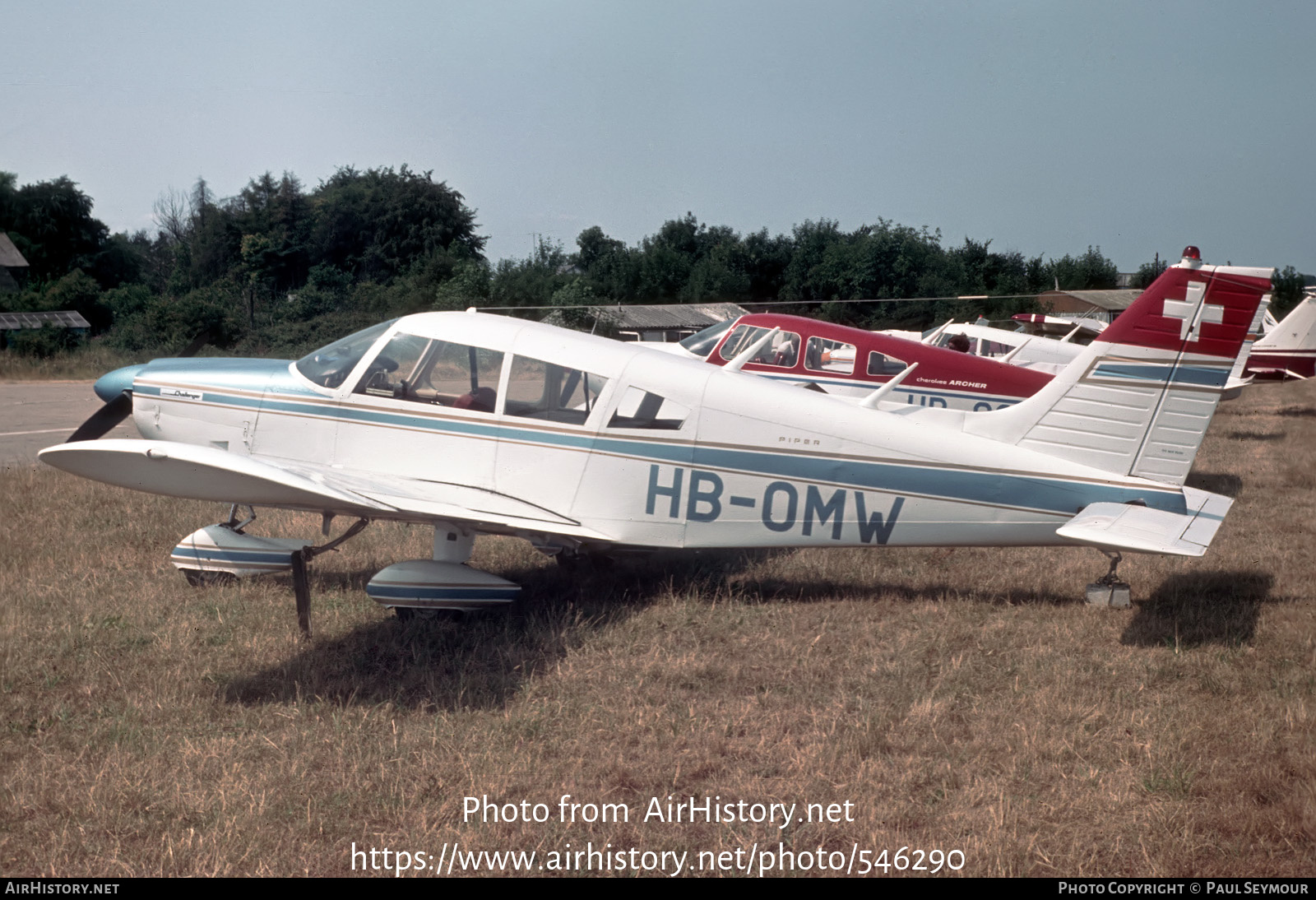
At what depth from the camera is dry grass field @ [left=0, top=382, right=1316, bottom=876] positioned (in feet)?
12.1

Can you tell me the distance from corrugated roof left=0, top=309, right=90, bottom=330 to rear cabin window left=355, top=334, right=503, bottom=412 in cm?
3295

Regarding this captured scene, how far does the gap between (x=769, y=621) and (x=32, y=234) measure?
2078 inches

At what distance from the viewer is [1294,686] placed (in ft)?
16.6

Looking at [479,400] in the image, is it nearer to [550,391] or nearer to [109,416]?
[550,391]

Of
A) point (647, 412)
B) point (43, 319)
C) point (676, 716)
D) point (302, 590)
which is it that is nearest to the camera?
point (676, 716)

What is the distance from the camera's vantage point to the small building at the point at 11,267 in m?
41.6

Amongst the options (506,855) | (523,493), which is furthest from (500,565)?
(506,855)

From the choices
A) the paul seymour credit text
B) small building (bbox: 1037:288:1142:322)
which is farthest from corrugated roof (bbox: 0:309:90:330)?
small building (bbox: 1037:288:1142:322)

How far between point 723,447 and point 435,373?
201cm

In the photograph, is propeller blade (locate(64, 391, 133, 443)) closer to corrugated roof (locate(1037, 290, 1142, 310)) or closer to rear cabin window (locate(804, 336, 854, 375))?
rear cabin window (locate(804, 336, 854, 375))

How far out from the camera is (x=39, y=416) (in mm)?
18844

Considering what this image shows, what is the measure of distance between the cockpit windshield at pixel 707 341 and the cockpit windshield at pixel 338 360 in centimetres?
628

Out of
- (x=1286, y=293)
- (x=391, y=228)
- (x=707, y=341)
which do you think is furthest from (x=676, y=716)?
(x=1286, y=293)

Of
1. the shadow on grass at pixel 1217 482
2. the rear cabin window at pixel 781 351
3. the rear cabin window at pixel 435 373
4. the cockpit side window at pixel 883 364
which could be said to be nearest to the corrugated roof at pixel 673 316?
the rear cabin window at pixel 781 351
